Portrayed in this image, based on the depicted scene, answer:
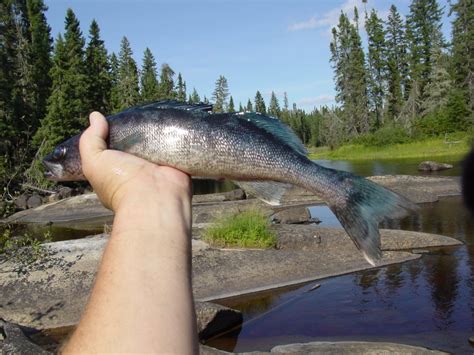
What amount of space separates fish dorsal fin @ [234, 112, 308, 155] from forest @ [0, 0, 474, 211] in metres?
26.0

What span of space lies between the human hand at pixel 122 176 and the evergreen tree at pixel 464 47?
230ft

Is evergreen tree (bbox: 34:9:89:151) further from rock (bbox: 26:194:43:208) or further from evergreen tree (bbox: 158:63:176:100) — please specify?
evergreen tree (bbox: 158:63:176:100)

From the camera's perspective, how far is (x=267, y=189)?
10.7 feet

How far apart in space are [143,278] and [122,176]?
661mm

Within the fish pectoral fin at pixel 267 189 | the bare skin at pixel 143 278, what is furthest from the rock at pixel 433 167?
the bare skin at pixel 143 278

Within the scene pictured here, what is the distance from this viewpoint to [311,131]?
122 m

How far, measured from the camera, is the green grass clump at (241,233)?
15.0 m

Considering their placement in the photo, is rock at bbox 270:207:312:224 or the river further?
rock at bbox 270:207:312:224

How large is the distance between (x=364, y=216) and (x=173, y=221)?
4.75 feet

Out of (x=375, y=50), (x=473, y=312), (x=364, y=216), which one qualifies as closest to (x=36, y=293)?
(x=473, y=312)

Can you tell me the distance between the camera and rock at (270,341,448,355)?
776 cm

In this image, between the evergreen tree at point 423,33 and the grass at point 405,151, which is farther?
the evergreen tree at point 423,33

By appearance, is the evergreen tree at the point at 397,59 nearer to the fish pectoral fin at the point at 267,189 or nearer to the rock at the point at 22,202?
the rock at the point at 22,202

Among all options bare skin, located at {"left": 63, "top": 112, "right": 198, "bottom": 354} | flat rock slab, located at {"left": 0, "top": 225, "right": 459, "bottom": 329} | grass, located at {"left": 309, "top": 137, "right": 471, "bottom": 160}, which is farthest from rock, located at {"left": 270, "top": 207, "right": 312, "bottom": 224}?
grass, located at {"left": 309, "top": 137, "right": 471, "bottom": 160}
